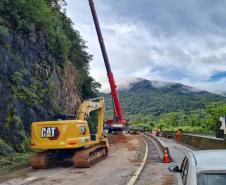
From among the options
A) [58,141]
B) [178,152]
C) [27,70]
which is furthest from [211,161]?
[178,152]

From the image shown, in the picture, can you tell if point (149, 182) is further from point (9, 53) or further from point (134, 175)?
point (9, 53)

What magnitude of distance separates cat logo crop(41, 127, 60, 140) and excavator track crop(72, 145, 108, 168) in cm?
129

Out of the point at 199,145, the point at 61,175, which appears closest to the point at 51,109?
the point at 199,145

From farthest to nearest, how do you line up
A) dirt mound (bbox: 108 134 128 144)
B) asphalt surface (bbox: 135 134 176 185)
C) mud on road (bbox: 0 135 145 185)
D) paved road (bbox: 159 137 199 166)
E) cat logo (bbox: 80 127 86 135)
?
dirt mound (bbox: 108 134 128 144), paved road (bbox: 159 137 199 166), cat logo (bbox: 80 127 86 135), mud on road (bbox: 0 135 145 185), asphalt surface (bbox: 135 134 176 185)

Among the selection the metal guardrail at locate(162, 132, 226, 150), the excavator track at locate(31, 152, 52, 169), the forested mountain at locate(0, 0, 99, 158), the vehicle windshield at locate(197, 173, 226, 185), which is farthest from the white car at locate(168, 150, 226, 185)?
the metal guardrail at locate(162, 132, 226, 150)

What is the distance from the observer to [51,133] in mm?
19547

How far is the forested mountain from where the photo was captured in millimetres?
23750

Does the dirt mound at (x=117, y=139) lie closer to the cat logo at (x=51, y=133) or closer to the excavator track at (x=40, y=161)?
the excavator track at (x=40, y=161)

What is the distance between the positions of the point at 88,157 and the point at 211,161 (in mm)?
14292

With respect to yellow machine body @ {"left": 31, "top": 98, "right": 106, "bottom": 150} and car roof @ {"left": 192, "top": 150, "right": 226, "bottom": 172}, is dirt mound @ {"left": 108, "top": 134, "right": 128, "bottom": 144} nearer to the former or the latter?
yellow machine body @ {"left": 31, "top": 98, "right": 106, "bottom": 150}

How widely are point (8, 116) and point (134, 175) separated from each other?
32.9ft

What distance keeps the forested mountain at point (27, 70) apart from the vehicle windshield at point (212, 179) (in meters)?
16.2

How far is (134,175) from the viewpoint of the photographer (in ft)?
51.7

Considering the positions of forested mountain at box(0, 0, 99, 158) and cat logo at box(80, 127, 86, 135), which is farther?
forested mountain at box(0, 0, 99, 158)
